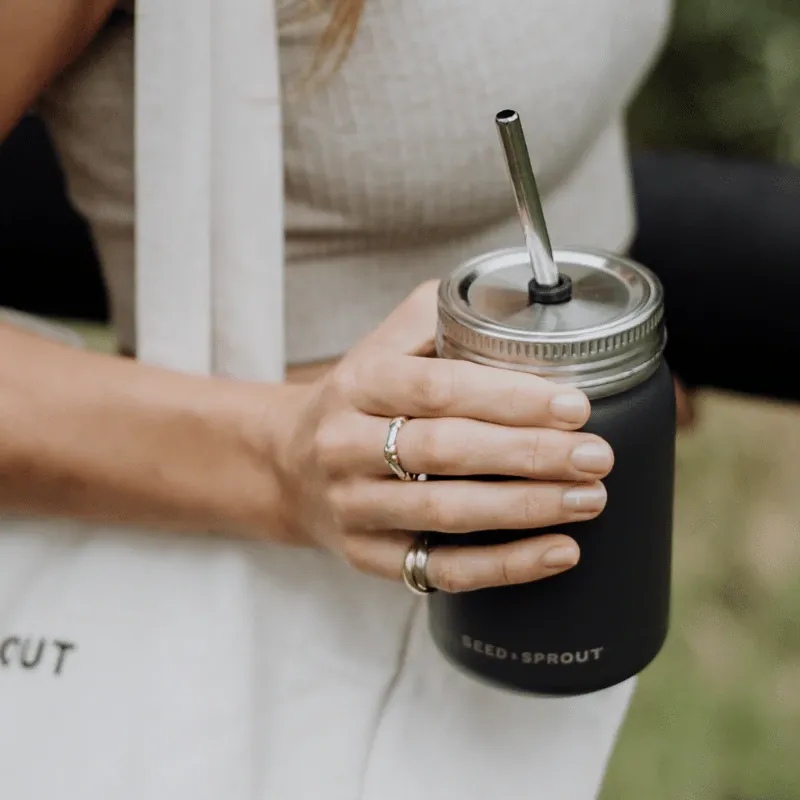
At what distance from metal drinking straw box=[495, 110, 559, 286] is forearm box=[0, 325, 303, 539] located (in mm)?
175

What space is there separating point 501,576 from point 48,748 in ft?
0.88

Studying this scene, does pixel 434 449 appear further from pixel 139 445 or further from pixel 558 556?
pixel 139 445

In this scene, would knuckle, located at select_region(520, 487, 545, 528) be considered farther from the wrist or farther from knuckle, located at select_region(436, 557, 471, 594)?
the wrist

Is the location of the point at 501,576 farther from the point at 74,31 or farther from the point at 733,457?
the point at 733,457

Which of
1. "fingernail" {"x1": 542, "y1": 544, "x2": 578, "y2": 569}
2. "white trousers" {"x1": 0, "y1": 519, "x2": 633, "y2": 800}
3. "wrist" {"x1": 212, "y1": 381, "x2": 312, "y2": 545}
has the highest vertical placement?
"fingernail" {"x1": 542, "y1": 544, "x2": 578, "y2": 569}

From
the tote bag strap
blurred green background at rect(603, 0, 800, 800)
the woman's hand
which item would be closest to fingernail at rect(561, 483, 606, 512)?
the woman's hand

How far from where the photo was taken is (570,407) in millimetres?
463

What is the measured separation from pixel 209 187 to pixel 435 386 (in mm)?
224

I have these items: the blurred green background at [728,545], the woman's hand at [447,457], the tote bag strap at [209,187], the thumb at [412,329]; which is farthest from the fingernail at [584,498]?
the blurred green background at [728,545]

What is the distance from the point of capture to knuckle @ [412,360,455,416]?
49cm

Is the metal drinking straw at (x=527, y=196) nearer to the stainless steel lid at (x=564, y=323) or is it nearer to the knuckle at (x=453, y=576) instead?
the stainless steel lid at (x=564, y=323)

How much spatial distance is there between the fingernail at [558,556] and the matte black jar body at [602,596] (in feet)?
0.04

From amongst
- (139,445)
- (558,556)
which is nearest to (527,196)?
(558,556)

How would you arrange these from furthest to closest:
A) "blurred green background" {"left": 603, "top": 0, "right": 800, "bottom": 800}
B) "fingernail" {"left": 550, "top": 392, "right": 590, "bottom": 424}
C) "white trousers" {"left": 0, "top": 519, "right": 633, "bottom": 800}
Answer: "blurred green background" {"left": 603, "top": 0, "right": 800, "bottom": 800}
"white trousers" {"left": 0, "top": 519, "right": 633, "bottom": 800}
"fingernail" {"left": 550, "top": 392, "right": 590, "bottom": 424}
